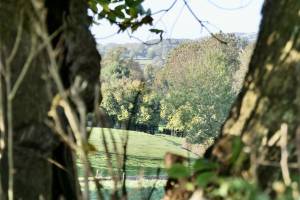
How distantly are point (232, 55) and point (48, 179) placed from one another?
57573 mm

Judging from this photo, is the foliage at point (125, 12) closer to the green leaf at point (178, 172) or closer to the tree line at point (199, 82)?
the green leaf at point (178, 172)

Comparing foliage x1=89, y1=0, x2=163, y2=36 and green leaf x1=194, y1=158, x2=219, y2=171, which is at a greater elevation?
foliage x1=89, y1=0, x2=163, y2=36

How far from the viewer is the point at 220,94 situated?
188ft

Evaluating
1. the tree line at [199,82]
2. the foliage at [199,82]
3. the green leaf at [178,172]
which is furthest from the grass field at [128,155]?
the foliage at [199,82]

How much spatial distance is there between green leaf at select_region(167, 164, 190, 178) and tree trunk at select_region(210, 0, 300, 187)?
6.0 inches

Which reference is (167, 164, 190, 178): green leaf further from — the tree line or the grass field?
the tree line

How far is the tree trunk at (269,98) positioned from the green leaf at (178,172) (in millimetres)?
152

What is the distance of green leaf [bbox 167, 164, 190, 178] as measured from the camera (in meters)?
1.41

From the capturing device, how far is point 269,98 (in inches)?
69.1

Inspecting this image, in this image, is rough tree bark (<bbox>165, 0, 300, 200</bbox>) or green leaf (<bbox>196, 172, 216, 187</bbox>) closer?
green leaf (<bbox>196, 172, 216, 187</bbox>)

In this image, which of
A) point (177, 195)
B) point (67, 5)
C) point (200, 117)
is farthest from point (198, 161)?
point (200, 117)

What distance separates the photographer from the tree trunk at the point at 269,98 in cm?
167

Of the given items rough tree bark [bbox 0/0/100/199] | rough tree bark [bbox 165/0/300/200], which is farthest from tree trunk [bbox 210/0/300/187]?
rough tree bark [bbox 0/0/100/199]

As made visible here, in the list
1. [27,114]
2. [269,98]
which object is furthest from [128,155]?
[269,98]
